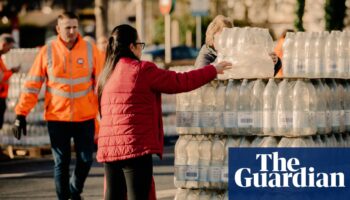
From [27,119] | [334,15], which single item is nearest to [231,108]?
[27,119]

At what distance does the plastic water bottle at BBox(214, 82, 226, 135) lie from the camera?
10109 mm

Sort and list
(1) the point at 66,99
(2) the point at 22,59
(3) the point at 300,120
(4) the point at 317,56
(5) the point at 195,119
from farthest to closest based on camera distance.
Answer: (2) the point at 22,59, (1) the point at 66,99, (4) the point at 317,56, (5) the point at 195,119, (3) the point at 300,120

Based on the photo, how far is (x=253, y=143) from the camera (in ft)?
33.0

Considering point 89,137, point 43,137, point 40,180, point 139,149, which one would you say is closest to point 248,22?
point 43,137

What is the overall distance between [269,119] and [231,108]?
316 mm

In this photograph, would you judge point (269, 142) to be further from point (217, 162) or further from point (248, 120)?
point (217, 162)

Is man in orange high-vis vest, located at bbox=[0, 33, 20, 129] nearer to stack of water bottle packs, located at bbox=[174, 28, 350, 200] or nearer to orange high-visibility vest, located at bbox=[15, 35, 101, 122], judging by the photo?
orange high-visibility vest, located at bbox=[15, 35, 101, 122]

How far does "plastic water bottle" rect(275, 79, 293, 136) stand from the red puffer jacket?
0.92m

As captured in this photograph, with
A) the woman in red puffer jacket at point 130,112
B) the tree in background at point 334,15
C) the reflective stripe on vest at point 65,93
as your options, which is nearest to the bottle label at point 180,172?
the woman in red puffer jacket at point 130,112

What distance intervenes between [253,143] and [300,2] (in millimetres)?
15820

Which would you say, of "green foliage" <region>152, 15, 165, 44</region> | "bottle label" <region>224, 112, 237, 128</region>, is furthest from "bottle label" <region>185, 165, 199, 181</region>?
"green foliage" <region>152, 15, 165, 44</region>

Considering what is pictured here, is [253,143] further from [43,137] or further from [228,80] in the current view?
[43,137]

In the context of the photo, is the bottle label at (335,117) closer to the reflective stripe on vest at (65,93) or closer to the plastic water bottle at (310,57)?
the plastic water bottle at (310,57)

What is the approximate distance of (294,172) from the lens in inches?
357
